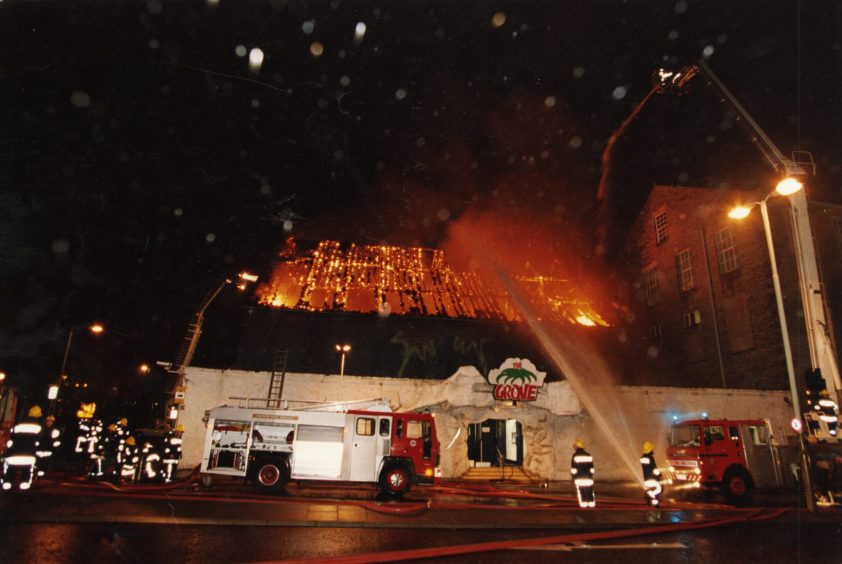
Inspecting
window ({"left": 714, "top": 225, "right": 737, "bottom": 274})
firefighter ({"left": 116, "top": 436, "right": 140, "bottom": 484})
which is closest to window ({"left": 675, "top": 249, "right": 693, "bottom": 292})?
window ({"left": 714, "top": 225, "right": 737, "bottom": 274})

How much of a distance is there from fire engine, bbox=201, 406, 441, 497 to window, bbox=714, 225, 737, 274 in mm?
17712

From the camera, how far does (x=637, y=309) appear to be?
28719 mm

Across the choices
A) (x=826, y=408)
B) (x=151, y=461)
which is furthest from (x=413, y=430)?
(x=826, y=408)

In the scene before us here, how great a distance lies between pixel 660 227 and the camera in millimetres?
27141

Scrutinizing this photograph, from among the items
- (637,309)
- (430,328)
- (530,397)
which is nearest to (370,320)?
(430,328)

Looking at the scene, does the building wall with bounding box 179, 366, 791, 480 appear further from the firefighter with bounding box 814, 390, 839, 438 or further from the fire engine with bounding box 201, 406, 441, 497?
the firefighter with bounding box 814, 390, 839, 438

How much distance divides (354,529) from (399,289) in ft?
47.9

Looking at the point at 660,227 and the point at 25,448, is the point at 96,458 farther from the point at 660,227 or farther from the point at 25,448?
the point at 660,227

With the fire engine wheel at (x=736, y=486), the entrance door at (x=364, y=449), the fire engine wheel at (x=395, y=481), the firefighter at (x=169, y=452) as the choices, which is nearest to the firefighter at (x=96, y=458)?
the firefighter at (x=169, y=452)

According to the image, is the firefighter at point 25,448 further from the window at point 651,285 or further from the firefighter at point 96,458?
the window at point 651,285

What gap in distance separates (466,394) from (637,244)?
753 inches

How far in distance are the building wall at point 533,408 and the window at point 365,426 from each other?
11.9 feet

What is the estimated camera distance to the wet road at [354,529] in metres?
6.79

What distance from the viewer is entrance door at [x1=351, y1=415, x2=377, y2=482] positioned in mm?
12836
